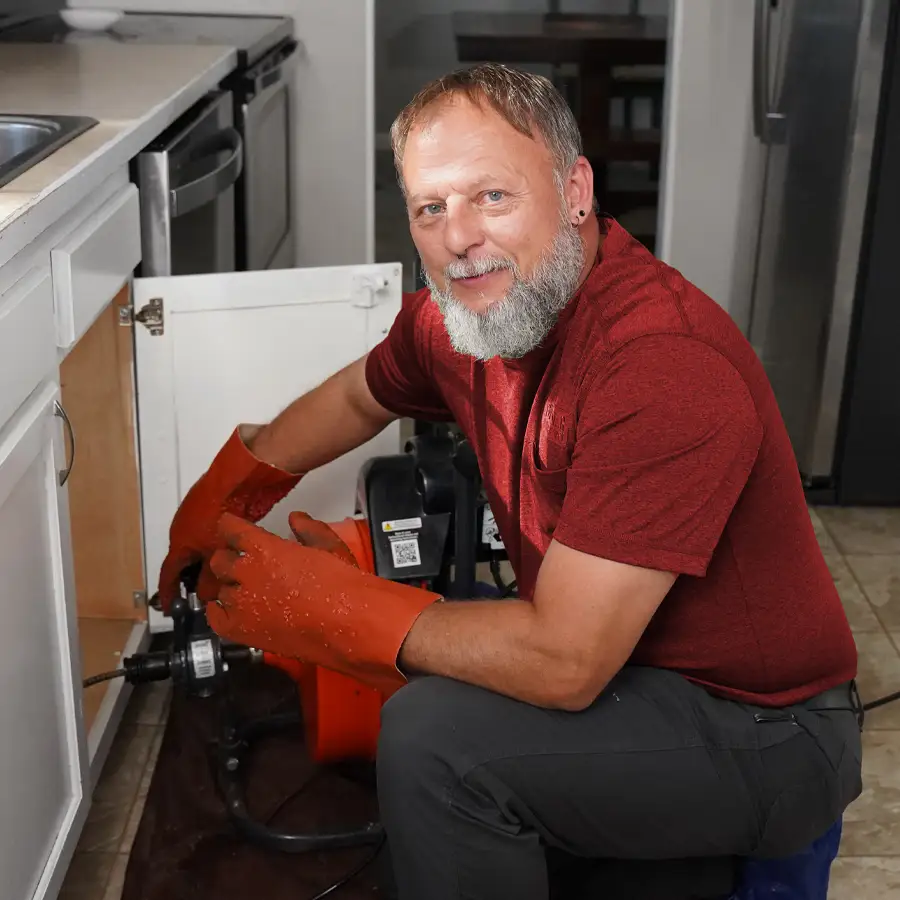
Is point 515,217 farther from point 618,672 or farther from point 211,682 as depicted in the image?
point 211,682

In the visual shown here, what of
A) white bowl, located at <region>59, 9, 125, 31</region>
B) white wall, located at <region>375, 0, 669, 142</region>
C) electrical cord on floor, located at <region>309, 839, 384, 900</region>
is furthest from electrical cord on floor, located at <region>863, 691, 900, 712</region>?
white bowl, located at <region>59, 9, 125, 31</region>

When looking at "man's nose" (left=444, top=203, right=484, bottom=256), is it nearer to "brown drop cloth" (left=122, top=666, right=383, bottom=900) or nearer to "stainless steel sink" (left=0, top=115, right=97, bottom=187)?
"stainless steel sink" (left=0, top=115, right=97, bottom=187)

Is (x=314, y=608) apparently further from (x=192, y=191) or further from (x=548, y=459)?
(x=192, y=191)

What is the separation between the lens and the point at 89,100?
1.80 m

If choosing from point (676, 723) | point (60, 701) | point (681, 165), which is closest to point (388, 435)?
point (60, 701)

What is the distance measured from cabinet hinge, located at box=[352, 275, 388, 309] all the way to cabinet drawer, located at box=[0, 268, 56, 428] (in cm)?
62

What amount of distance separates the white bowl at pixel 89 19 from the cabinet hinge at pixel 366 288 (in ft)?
3.88

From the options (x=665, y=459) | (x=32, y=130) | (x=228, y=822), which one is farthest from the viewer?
(x=228, y=822)

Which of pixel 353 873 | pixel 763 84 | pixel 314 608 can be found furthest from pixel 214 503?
pixel 763 84

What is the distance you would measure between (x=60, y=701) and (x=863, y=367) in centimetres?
186

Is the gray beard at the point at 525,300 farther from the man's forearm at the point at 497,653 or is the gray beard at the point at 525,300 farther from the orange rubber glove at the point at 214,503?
the orange rubber glove at the point at 214,503

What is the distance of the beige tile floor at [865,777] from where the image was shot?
1.67m

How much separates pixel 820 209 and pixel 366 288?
1.19m

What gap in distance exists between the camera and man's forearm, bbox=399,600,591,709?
1.20 m
